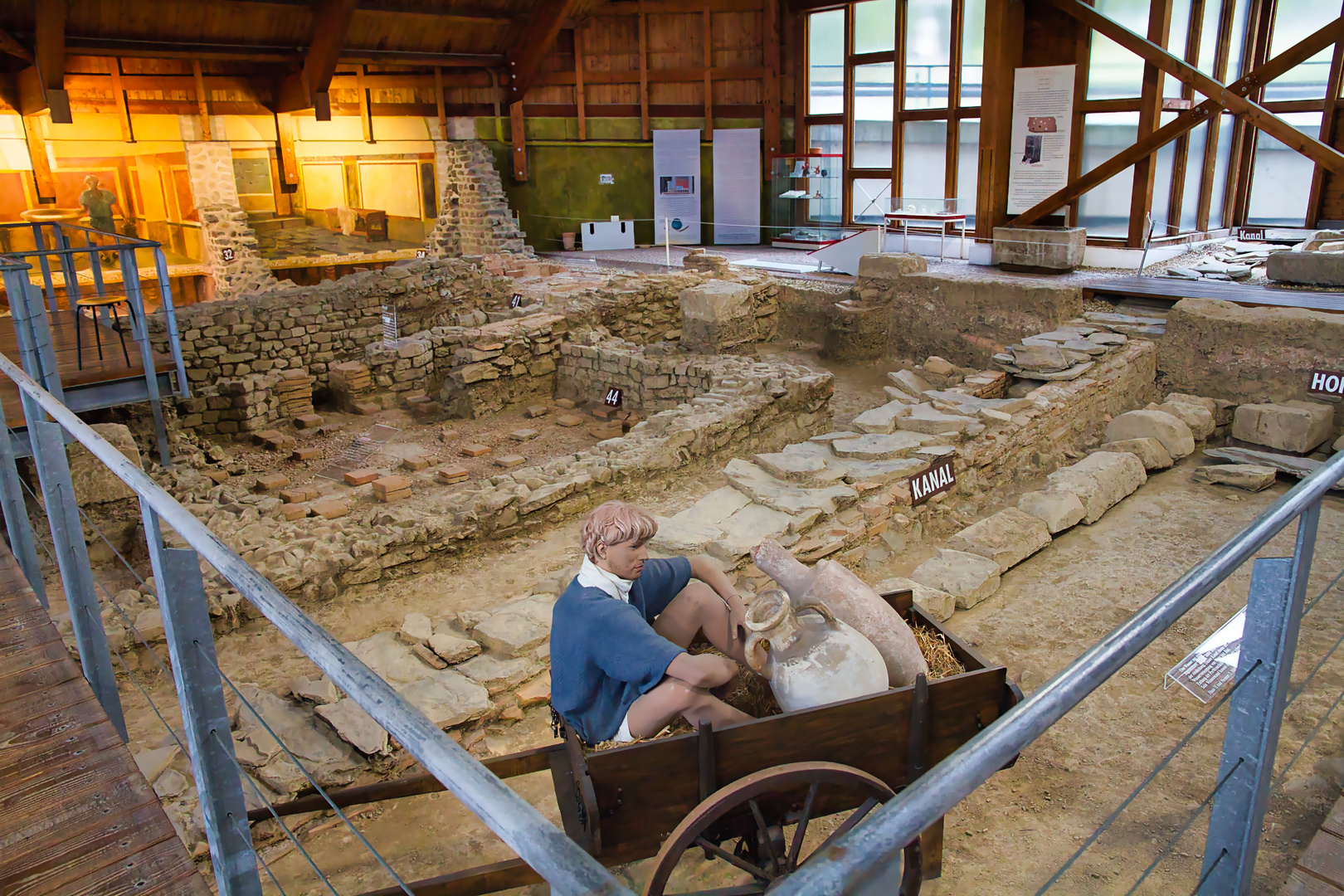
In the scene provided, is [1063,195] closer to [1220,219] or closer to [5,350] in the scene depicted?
[1220,219]

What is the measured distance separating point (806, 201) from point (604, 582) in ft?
49.5

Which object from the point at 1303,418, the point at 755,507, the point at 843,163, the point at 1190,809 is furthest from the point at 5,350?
the point at 843,163

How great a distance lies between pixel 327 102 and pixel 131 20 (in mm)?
2766

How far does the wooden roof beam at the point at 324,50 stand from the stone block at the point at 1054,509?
11.8 metres

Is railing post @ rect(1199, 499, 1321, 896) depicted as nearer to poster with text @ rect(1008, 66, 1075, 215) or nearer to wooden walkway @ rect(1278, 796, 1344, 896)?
wooden walkway @ rect(1278, 796, 1344, 896)

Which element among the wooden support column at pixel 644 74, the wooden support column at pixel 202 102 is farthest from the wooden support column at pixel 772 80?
the wooden support column at pixel 202 102

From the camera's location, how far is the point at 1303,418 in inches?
281

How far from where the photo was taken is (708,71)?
656 inches

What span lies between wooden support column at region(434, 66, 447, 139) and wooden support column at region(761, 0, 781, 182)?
5.83m

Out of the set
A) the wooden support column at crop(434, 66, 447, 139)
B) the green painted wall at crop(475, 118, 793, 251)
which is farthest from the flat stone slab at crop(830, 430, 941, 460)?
the wooden support column at crop(434, 66, 447, 139)

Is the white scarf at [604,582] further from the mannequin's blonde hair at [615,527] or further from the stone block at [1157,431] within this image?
the stone block at [1157,431]

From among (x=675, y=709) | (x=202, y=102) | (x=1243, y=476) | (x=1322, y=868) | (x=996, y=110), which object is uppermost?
(x=202, y=102)

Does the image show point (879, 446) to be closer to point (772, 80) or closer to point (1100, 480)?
point (1100, 480)

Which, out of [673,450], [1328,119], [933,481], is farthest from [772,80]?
[933,481]
